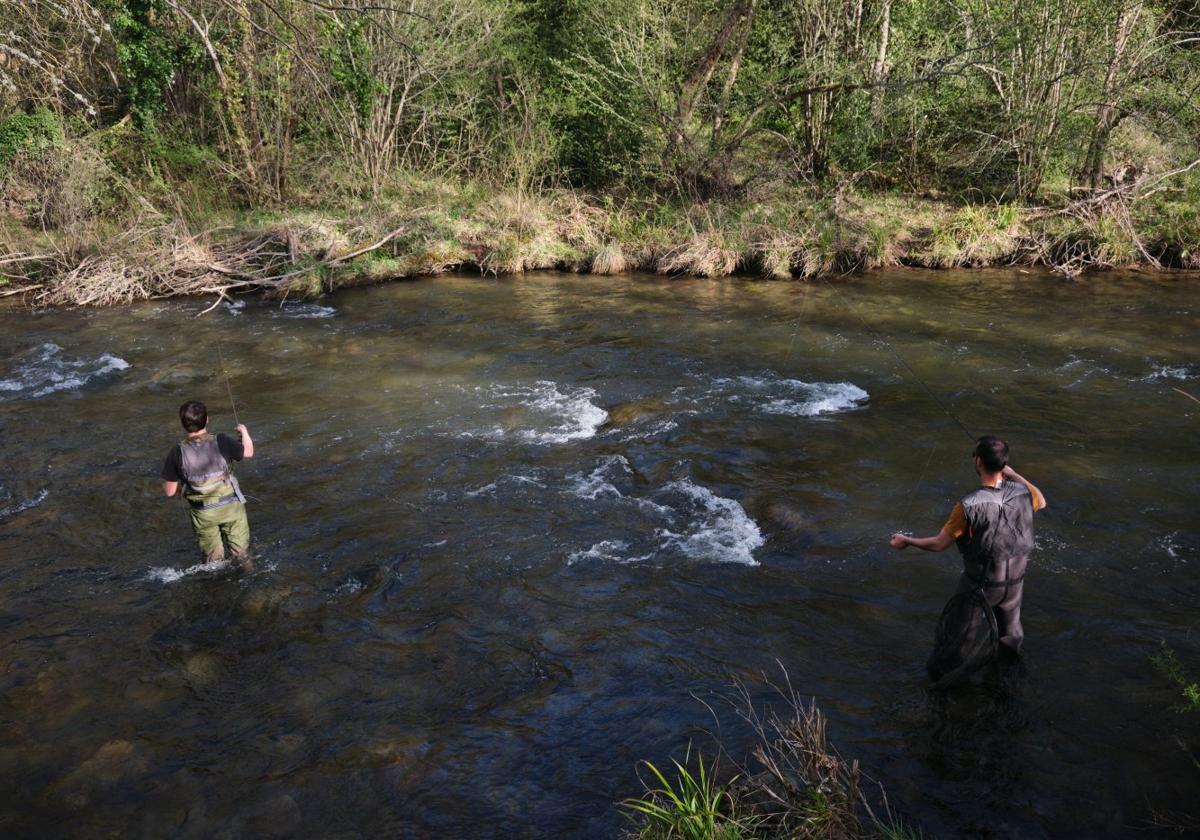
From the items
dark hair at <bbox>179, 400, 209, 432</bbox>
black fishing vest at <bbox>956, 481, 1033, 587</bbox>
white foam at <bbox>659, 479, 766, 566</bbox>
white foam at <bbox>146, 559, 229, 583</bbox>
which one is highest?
dark hair at <bbox>179, 400, 209, 432</bbox>

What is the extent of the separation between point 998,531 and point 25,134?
20412 millimetres

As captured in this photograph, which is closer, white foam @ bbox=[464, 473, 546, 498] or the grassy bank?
white foam @ bbox=[464, 473, 546, 498]

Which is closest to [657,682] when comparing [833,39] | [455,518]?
[455,518]

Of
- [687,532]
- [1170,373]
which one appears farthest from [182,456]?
[1170,373]

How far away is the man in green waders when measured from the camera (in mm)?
6863

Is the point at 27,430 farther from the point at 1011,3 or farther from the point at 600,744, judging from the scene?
the point at 1011,3

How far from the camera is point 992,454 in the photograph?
528 cm

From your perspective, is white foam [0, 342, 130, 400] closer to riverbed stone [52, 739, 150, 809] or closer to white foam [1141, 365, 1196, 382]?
riverbed stone [52, 739, 150, 809]

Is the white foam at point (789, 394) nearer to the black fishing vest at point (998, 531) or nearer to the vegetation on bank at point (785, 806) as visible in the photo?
the black fishing vest at point (998, 531)

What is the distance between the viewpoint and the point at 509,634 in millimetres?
6699

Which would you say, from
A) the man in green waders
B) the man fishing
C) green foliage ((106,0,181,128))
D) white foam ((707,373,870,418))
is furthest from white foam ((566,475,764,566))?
green foliage ((106,0,181,128))

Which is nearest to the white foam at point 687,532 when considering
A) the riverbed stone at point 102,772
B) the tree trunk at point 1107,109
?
the riverbed stone at point 102,772

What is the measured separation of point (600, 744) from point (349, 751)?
152cm

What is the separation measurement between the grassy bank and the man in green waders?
431 inches
